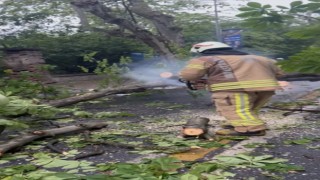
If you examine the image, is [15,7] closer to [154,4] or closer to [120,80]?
[154,4]

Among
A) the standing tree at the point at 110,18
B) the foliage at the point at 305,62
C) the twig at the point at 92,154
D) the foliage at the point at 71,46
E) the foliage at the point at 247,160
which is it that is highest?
the foliage at the point at 305,62

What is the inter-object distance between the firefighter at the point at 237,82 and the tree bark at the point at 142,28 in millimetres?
5485

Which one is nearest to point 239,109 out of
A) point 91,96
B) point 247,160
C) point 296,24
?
point 296,24

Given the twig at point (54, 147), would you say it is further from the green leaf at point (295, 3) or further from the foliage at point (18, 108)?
the green leaf at point (295, 3)

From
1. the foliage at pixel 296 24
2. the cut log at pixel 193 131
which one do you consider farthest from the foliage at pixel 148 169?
the foliage at pixel 296 24

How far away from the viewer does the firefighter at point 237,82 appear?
16.0ft

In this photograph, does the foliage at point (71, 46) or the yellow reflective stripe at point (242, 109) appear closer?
the yellow reflective stripe at point (242, 109)

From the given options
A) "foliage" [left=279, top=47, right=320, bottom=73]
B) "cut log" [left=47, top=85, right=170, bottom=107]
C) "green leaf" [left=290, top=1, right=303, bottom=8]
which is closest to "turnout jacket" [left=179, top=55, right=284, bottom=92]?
"green leaf" [left=290, top=1, right=303, bottom=8]

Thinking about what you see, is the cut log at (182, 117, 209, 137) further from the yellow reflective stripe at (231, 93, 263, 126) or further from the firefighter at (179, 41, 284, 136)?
the yellow reflective stripe at (231, 93, 263, 126)

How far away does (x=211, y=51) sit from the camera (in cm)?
527

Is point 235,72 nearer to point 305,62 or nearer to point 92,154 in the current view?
point 305,62

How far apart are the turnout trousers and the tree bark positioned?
5.57 meters

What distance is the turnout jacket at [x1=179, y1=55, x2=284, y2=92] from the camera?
16.1ft

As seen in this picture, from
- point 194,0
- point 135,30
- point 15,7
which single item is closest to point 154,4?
point 194,0
